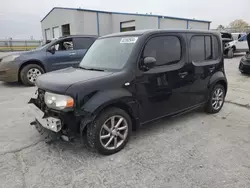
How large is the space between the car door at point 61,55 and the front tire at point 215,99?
508cm

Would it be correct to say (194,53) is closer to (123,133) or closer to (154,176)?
(123,133)

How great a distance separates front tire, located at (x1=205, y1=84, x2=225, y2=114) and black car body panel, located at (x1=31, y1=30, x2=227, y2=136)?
0.19 metres

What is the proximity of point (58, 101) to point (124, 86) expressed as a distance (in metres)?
0.91

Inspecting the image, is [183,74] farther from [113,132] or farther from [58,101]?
[58,101]

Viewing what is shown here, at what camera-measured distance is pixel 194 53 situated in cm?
383

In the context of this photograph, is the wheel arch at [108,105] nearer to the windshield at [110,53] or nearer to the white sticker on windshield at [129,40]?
the windshield at [110,53]

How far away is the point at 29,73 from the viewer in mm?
7164

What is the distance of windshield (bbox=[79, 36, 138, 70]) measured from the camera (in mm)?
3161

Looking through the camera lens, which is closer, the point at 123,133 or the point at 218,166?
the point at 218,166

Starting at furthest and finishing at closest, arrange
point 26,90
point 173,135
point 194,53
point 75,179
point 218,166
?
point 26,90 → point 194,53 → point 173,135 → point 218,166 → point 75,179

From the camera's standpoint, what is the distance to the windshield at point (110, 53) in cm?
316

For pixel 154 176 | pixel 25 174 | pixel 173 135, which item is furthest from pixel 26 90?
pixel 154 176

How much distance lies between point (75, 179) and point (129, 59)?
176 centimetres

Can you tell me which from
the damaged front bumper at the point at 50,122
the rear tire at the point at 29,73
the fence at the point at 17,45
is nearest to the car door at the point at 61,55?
the rear tire at the point at 29,73
